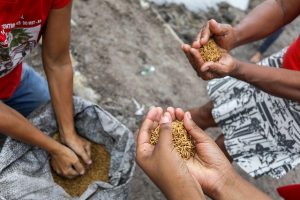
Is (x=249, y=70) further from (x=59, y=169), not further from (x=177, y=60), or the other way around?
(x=177, y=60)

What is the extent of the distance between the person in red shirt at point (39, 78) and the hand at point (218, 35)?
2.06 feet

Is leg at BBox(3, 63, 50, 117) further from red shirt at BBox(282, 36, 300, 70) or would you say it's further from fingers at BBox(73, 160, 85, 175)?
red shirt at BBox(282, 36, 300, 70)

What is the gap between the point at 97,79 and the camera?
328cm

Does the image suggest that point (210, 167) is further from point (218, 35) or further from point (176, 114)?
point (218, 35)

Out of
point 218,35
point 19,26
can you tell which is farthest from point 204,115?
point 19,26

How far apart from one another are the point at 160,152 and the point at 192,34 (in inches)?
98.0

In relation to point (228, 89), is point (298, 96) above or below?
above

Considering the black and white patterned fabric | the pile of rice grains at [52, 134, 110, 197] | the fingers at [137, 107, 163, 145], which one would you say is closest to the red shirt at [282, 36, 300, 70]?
the black and white patterned fabric

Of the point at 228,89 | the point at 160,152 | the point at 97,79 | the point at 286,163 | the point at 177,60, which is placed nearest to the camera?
the point at 160,152

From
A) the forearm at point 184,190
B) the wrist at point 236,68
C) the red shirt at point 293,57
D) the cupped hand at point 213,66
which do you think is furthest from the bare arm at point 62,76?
the red shirt at point 293,57

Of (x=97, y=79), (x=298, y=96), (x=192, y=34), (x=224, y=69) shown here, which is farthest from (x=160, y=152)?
(x=192, y=34)

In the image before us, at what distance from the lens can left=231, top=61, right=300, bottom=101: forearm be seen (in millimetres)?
1969

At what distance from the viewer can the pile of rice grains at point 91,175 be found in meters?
2.32

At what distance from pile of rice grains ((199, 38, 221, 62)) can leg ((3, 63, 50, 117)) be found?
1.01 m
